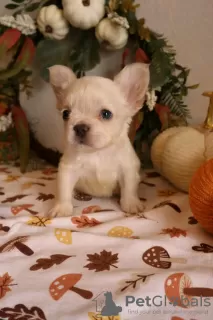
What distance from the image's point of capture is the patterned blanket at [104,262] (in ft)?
2.41

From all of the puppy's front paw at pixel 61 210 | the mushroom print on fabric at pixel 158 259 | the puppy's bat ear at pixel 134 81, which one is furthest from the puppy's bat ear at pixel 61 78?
the mushroom print on fabric at pixel 158 259

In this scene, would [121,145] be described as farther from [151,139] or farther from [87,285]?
[87,285]

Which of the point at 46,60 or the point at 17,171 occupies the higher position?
the point at 46,60

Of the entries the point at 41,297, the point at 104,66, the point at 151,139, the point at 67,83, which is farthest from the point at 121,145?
the point at 41,297

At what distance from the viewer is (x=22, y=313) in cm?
73

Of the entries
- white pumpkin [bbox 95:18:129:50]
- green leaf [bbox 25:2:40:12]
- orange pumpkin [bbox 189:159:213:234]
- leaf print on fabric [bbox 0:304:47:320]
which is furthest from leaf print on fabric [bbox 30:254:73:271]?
green leaf [bbox 25:2:40:12]

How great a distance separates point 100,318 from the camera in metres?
0.71

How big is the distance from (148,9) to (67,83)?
1.82ft

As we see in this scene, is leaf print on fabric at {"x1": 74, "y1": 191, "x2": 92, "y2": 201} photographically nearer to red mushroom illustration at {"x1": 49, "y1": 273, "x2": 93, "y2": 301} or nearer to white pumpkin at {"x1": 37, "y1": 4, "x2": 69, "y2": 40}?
red mushroom illustration at {"x1": 49, "y1": 273, "x2": 93, "y2": 301}

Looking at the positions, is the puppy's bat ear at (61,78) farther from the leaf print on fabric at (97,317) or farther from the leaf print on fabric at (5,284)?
the leaf print on fabric at (97,317)

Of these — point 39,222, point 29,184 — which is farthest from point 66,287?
point 29,184

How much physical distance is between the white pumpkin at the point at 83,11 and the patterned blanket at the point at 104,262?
0.63 m

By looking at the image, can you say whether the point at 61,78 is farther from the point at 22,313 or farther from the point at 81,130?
the point at 22,313

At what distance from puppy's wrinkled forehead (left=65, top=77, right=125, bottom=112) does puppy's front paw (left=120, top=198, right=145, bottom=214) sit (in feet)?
0.97
